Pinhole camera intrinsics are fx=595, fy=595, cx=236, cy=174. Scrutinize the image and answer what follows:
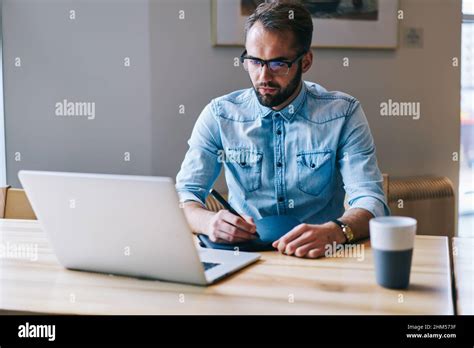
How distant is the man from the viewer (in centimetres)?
168

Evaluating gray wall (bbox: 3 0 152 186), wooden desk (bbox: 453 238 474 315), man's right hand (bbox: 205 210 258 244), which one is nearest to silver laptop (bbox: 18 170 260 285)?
man's right hand (bbox: 205 210 258 244)

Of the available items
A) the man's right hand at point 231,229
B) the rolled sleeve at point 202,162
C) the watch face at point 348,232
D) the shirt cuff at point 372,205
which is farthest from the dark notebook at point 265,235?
the rolled sleeve at point 202,162

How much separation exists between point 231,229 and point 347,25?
1.85 m

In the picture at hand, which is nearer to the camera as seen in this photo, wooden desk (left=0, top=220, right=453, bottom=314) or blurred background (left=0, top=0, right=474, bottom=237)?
wooden desk (left=0, top=220, right=453, bottom=314)

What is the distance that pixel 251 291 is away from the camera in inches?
42.2

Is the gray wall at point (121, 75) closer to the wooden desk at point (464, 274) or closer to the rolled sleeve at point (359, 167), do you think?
the rolled sleeve at point (359, 167)

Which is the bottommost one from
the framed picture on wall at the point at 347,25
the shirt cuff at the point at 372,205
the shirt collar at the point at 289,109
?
the shirt cuff at the point at 372,205

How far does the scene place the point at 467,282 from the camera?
45.3 inches

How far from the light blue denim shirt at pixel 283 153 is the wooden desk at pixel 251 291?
0.51 m

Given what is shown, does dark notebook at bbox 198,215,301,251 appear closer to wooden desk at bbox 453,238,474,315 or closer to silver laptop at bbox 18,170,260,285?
silver laptop at bbox 18,170,260,285

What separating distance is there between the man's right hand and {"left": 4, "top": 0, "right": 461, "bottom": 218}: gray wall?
154 centimetres

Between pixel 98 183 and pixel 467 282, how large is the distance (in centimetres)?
72

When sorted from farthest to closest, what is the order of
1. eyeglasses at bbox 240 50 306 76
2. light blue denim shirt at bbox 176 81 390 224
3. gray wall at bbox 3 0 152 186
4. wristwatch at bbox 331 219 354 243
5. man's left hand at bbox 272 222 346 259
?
gray wall at bbox 3 0 152 186 → light blue denim shirt at bbox 176 81 390 224 → eyeglasses at bbox 240 50 306 76 → wristwatch at bbox 331 219 354 243 → man's left hand at bbox 272 222 346 259

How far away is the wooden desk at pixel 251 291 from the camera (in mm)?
985
